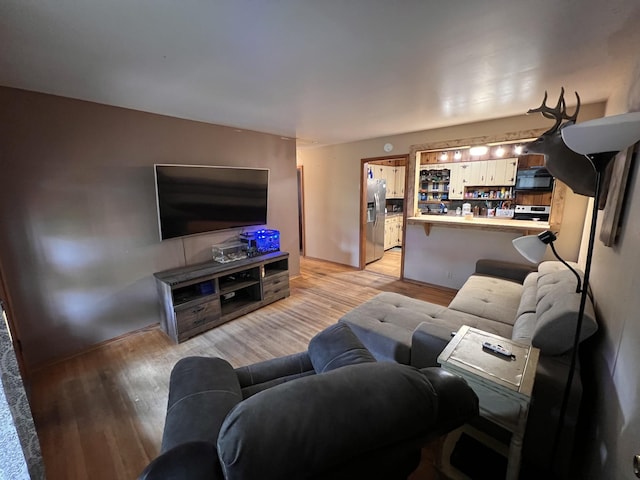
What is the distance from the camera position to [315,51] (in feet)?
5.24

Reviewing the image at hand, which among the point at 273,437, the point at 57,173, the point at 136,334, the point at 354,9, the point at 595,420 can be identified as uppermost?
the point at 354,9

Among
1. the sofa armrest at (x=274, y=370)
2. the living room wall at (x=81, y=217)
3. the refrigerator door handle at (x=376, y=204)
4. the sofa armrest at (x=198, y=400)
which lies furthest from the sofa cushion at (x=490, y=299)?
the living room wall at (x=81, y=217)

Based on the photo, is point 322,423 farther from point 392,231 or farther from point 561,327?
point 392,231

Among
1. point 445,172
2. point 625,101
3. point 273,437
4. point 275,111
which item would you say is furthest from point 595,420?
point 445,172

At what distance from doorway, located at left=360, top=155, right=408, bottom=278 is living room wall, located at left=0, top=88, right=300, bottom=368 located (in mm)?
2833

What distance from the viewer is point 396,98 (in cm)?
246

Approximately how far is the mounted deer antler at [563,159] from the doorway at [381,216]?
2.29 m

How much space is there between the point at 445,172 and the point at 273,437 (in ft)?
23.1

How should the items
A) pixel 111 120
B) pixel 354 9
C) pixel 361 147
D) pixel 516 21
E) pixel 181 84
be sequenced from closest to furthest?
pixel 354 9 < pixel 516 21 < pixel 181 84 < pixel 111 120 < pixel 361 147

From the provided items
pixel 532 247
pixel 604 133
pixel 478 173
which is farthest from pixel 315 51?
pixel 478 173

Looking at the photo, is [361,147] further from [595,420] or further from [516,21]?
[595,420]

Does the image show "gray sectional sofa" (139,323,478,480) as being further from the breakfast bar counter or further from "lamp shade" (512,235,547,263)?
the breakfast bar counter

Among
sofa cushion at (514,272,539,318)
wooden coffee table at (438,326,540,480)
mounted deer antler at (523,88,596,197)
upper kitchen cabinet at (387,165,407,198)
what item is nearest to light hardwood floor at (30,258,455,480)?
sofa cushion at (514,272,539,318)

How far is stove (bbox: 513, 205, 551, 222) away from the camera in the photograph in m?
4.82
